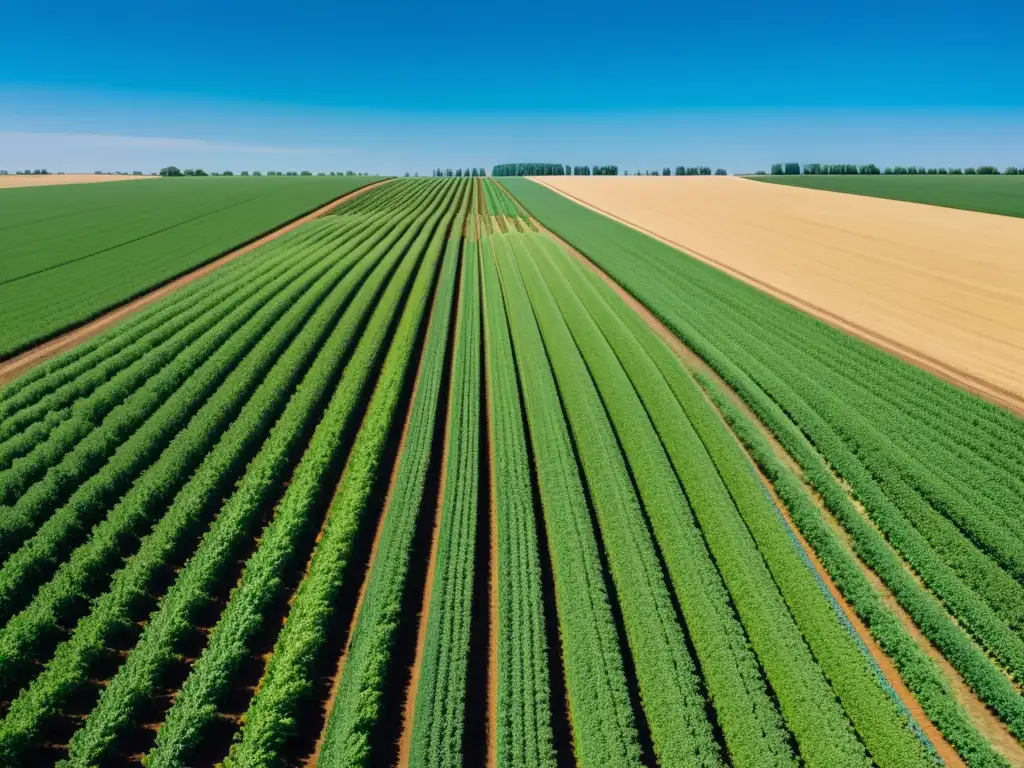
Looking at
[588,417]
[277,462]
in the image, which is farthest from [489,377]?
[277,462]

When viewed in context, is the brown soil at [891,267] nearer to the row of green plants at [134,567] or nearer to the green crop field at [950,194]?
the green crop field at [950,194]

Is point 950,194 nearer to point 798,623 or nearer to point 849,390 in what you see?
point 849,390

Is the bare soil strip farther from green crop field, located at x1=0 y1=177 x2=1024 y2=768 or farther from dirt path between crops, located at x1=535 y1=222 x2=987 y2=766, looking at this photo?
dirt path between crops, located at x1=535 y1=222 x2=987 y2=766

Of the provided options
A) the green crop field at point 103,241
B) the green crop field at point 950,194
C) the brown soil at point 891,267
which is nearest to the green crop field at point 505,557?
the brown soil at point 891,267

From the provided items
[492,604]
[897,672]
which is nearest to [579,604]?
[492,604]

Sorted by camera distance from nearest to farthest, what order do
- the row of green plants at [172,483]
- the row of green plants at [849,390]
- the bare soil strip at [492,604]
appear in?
the bare soil strip at [492,604] < the row of green plants at [172,483] < the row of green plants at [849,390]

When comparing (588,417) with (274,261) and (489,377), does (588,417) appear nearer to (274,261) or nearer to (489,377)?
(489,377)
